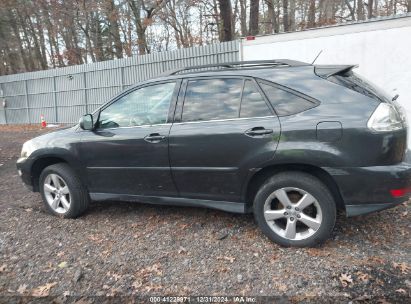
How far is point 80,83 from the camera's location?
51.2ft

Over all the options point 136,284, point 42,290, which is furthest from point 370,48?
point 42,290

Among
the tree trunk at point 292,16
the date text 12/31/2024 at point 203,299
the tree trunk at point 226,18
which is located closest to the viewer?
the date text 12/31/2024 at point 203,299

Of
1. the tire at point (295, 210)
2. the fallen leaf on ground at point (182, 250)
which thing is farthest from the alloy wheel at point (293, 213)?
the fallen leaf on ground at point (182, 250)

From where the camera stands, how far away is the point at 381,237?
3445 millimetres

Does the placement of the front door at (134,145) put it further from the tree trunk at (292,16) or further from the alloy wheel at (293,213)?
the tree trunk at (292,16)

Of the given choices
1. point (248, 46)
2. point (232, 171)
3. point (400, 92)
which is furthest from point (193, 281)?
point (248, 46)

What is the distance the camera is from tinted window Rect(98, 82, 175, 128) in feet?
12.4

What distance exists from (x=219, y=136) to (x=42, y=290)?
2.08 metres

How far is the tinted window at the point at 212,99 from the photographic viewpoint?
343 cm

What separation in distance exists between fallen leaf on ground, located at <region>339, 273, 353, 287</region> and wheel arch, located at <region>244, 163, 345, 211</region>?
0.64 metres

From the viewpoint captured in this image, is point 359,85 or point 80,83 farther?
point 80,83

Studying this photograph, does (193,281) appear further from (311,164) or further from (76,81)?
Answer: (76,81)

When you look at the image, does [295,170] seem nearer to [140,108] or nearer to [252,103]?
[252,103]

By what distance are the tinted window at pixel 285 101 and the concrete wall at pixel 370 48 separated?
475cm
